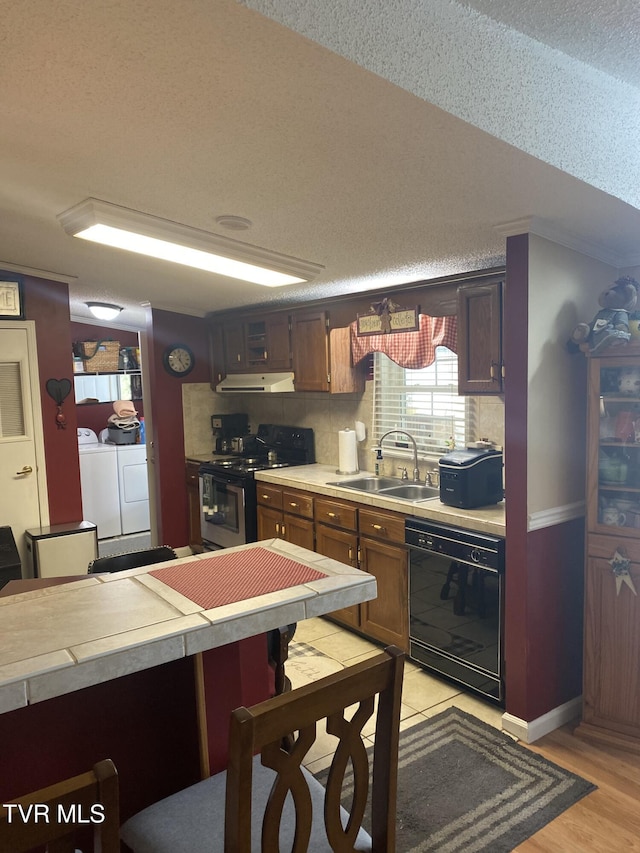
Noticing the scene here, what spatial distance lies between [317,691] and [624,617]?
2.03m

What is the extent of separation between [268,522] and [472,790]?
2415mm

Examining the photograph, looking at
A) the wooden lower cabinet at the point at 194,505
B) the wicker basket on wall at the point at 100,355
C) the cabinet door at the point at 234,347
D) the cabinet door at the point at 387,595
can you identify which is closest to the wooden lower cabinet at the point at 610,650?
the cabinet door at the point at 387,595

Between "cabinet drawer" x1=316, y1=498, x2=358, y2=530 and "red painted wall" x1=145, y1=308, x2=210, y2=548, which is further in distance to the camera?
"red painted wall" x1=145, y1=308, x2=210, y2=548

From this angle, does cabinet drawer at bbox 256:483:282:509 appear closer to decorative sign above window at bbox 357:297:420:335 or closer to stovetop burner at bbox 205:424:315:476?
stovetop burner at bbox 205:424:315:476

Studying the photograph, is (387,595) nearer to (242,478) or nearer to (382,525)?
(382,525)

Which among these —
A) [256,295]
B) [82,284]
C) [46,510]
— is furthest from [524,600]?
[82,284]

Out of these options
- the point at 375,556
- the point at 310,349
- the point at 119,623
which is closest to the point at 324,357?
the point at 310,349

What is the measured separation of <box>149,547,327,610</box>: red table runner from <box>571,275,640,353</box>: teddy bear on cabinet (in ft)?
5.25

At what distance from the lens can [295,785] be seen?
41.7 inches

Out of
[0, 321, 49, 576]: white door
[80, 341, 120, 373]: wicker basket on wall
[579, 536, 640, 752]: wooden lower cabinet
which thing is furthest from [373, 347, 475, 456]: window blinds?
[80, 341, 120, 373]: wicker basket on wall

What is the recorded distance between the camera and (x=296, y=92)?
1.49m

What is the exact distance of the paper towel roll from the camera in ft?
14.1

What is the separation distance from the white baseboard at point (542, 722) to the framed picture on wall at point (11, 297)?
399cm

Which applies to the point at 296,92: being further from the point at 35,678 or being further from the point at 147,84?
the point at 35,678
